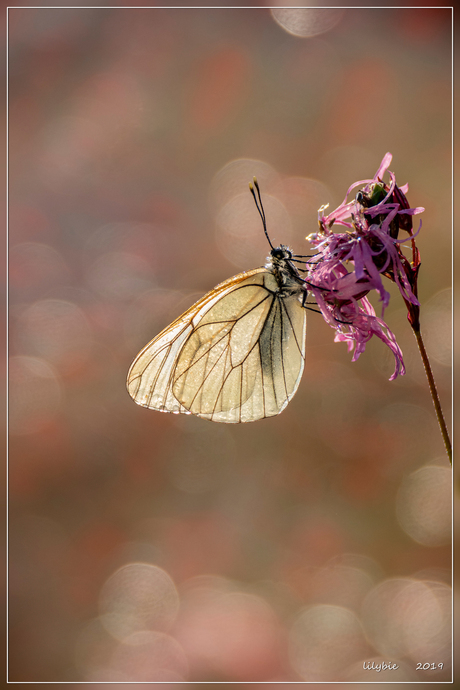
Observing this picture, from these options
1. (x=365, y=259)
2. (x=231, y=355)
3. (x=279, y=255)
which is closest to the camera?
(x=365, y=259)

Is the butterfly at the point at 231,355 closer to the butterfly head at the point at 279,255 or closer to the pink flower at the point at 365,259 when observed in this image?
the butterfly head at the point at 279,255

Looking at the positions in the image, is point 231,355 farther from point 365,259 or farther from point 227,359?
point 365,259

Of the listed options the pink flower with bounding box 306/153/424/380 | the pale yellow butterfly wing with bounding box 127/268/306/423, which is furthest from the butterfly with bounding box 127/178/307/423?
the pink flower with bounding box 306/153/424/380

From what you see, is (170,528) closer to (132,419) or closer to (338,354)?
(132,419)

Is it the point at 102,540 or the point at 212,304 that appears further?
the point at 102,540

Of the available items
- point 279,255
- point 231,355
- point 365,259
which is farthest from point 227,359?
point 365,259

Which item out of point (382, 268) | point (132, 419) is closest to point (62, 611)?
point (132, 419)
